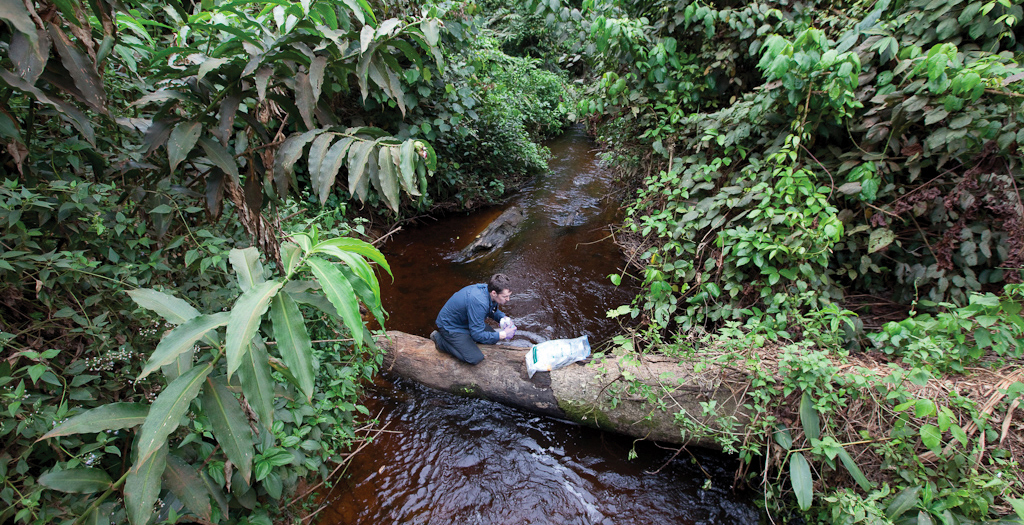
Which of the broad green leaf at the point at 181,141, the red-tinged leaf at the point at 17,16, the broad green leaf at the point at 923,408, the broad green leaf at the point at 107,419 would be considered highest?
the red-tinged leaf at the point at 17,16

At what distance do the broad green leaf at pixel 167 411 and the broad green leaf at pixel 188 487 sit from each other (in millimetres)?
403

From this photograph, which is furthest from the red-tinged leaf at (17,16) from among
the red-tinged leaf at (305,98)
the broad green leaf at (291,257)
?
the broad green leaf at (291,257)

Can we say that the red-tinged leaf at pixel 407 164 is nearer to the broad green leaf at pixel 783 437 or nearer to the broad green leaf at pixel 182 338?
the broad green leaf at pixel 182 338

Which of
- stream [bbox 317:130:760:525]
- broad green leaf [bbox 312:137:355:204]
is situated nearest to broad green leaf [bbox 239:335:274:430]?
broad green leaf [bbox 312:137:355:204]

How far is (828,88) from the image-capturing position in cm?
276

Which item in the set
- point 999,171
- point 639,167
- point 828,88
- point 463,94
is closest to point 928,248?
point 999,171

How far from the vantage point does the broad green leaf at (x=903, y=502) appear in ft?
6.49

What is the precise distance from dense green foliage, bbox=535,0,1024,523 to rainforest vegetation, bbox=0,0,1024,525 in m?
0.02

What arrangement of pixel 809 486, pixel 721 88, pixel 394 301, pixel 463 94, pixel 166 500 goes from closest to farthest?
pixel 166 500 → pixel 809 486 → pixel 721 88 → pixel 394 301 → pixel 463 94

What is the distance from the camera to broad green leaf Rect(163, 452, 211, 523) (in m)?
1.53

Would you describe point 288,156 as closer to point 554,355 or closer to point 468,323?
point 468,323

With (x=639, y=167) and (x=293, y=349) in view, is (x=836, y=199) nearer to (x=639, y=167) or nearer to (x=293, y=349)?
(x=639, y=167)

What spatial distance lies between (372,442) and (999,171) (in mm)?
4848

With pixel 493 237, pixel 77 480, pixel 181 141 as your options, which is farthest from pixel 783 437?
pixel 493 237
